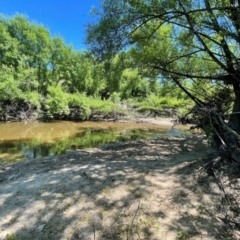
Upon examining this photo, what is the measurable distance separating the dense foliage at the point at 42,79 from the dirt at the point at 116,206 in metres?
12.9

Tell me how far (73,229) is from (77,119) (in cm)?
2196

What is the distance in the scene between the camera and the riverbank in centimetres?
309

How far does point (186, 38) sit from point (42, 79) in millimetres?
23739

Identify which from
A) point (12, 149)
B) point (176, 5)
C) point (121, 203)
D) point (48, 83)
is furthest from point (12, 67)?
point (121, 203)

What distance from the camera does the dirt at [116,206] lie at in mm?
3090

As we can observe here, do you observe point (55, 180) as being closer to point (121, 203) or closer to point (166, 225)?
point (121, 203)

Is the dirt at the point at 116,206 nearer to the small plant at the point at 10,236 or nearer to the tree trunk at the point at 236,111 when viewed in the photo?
the small plant at the point at 10,236

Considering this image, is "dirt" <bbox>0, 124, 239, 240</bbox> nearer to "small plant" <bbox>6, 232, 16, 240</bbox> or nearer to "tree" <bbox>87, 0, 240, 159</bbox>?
"small plant" <bbox>6, 232, 16, 240</bbox>

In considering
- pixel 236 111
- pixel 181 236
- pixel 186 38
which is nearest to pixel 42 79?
pixel 186 38

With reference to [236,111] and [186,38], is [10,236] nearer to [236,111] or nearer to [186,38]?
[236,111]

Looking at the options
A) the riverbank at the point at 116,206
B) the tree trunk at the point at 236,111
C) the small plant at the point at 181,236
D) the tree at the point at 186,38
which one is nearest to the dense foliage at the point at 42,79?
the tree at the point at 186,38

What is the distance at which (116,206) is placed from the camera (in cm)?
360

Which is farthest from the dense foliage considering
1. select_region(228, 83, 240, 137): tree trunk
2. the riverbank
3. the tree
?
the riverbank

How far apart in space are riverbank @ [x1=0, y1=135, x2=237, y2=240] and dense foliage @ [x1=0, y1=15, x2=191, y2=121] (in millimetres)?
12828
